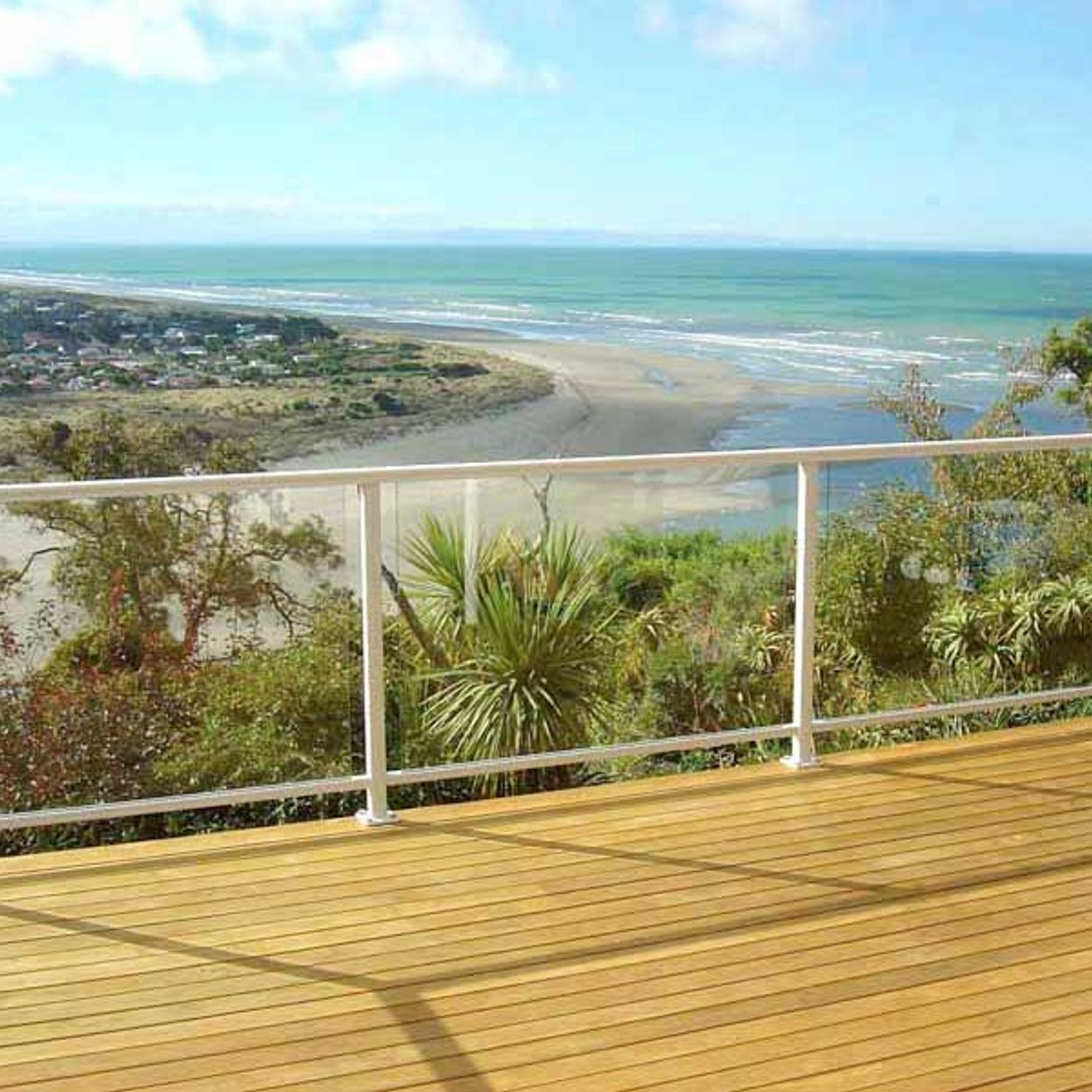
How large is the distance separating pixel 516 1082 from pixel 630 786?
1541mm

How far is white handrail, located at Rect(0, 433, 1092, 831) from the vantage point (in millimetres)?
3531

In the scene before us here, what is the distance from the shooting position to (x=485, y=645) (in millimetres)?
3842

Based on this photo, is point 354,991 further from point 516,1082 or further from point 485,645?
point 485,645

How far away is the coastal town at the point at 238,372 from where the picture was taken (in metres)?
33.0

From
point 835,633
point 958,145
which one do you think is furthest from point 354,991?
point 958,145

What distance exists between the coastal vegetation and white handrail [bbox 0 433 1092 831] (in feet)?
0.11

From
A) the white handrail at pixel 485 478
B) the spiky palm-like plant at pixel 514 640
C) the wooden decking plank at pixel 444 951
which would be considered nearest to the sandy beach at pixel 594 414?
the white handrail at pixel 485 478

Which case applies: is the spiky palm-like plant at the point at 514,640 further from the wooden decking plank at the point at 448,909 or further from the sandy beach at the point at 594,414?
the sandy beach at the point at 594,414

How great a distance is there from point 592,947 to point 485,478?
4.31 ft

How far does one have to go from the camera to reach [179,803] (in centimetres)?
360

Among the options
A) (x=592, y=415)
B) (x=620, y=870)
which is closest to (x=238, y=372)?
(x=592, y=415)

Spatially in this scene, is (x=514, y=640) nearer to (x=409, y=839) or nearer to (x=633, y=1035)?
(x=409, y=839)

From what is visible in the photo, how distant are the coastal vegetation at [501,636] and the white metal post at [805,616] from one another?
0.12 ft

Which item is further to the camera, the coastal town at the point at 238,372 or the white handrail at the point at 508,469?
the coastal town at the point at 238,372
